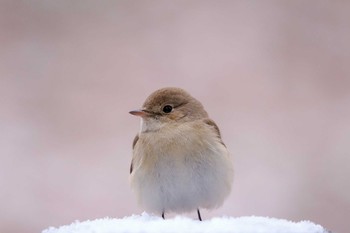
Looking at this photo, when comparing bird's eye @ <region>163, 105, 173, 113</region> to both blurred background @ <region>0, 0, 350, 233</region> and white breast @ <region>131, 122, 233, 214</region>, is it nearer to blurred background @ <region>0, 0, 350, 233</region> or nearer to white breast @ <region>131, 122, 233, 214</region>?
white breast @ <region>131, 122, 233, 214</region>

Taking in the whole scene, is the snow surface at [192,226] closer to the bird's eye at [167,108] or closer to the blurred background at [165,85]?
the bird's eye at [167,108]

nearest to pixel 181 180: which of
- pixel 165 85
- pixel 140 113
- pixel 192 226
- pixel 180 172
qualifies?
pixel 180 172

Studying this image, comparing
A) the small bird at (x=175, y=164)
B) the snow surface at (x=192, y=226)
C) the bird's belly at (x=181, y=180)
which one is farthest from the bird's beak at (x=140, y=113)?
the snow surface at (x=192, y=226)

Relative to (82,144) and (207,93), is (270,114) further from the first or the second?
(82,144)

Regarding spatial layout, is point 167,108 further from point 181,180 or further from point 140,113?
point 181,180

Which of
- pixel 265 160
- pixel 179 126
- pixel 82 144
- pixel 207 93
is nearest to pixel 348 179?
pixel 265 160

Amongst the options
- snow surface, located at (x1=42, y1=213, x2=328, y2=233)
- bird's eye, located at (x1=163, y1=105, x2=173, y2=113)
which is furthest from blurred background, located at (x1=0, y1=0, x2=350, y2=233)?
snow surface, located at (x1=42, y1=213, x2=328, y2=233)

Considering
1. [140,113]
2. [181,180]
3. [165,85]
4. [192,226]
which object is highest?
[165,85]
